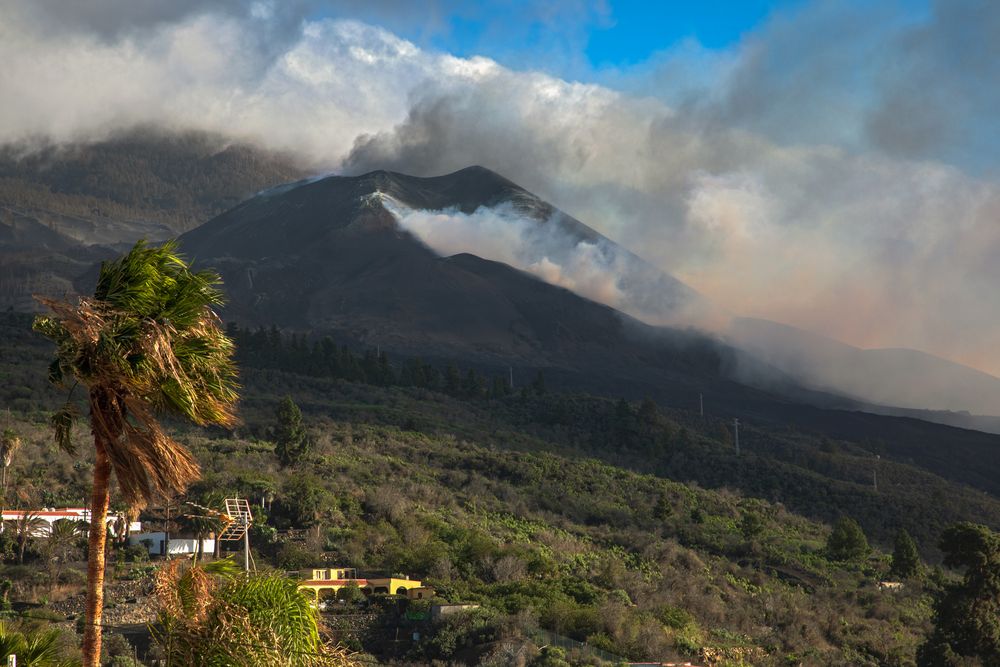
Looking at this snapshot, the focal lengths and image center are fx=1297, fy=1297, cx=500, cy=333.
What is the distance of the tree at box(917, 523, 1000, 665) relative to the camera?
5109 centimetres

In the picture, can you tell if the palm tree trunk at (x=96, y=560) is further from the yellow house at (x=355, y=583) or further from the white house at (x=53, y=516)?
the white house at (x=53, y=516)

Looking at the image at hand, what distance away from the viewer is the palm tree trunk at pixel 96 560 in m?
11.1

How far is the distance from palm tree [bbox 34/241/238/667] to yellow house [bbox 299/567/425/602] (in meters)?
42.1

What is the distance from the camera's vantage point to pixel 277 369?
12794cm

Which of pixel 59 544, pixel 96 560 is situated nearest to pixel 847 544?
pixel 59 544

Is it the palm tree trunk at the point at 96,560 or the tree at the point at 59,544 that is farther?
the tree at the point at 59,544

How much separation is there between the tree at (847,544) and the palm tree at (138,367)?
74.3 metres

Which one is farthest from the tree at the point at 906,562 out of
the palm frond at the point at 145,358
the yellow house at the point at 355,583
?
the palm frond at the point at 145,358

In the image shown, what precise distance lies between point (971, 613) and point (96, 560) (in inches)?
1859

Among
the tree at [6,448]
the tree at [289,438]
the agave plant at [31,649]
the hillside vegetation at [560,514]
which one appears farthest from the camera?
the tree at [289,438]

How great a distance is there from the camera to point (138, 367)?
36.2ft

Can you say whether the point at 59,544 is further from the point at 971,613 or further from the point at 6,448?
the point at 971,613

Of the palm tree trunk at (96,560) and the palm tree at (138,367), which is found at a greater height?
the palm tree at (138,367)

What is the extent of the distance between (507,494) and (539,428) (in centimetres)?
3823
